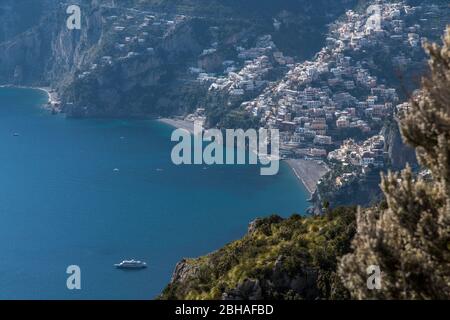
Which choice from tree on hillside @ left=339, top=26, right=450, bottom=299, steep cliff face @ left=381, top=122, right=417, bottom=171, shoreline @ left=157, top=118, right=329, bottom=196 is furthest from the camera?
shoreline @ left=157, top=118, right=329, bottom=196

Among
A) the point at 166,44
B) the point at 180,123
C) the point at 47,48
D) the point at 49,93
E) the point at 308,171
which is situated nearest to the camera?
the point at 308,171

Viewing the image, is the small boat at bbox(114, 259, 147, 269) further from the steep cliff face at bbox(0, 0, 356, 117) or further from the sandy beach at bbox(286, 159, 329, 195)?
the steep cliff face at bbox(0, 0, 356, 117)

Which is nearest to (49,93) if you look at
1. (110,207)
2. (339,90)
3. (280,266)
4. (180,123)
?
(180,123)

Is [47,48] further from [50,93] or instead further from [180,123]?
[180,123]

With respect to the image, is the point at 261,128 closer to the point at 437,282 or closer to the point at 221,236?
the point at 221,236

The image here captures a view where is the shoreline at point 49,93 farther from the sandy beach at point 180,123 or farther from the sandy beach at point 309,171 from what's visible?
the sandy beach at point 309,171

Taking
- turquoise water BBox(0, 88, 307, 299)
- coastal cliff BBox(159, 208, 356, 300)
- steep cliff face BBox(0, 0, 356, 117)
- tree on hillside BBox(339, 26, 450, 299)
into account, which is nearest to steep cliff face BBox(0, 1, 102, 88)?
steep cliff face BBox(0, 0, 356, 117)
